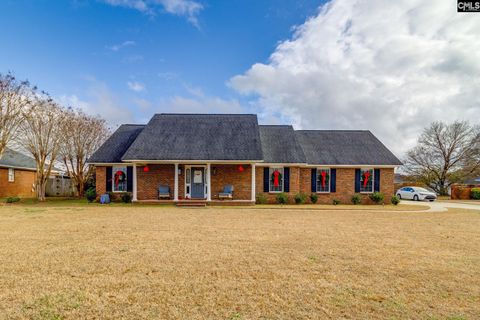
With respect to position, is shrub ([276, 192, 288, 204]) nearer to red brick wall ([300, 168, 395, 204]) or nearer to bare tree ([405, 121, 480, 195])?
red brick wall ([300, 168, 395, 204])

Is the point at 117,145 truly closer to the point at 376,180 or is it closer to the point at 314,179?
the point at 314,179

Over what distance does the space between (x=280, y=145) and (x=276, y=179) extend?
280 cm

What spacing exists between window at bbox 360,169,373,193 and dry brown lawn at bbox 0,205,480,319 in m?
10.9

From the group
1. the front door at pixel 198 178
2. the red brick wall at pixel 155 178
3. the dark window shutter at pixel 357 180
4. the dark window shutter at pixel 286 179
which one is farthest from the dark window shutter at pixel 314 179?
the red brick wall at pixel 155 178

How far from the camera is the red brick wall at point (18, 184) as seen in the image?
2316 centimetres

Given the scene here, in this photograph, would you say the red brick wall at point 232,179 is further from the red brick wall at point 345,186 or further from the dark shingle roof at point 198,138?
the red brick wall at point 345,186

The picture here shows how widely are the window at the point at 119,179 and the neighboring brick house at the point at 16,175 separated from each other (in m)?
10.1

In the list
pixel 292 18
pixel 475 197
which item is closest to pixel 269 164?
pixel 292 18

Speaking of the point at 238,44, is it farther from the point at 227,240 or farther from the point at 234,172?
the point at 227,240

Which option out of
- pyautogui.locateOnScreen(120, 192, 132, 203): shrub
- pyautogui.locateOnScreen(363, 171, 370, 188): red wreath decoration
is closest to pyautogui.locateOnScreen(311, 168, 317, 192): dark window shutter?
pyautogui.locateOnScreen(363, 171, 370, 188): red wreath decoration

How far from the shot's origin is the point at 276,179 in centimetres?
1905

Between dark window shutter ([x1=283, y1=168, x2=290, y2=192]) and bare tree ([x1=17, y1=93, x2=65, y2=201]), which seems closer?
dark window shutter ([x1=283, y1=168, x2=290, y2=192])

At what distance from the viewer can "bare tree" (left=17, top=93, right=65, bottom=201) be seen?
19.7 m

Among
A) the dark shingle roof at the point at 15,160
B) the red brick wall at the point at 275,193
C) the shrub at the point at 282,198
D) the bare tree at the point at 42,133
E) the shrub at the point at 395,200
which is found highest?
the bare tree at the point at 42,133
